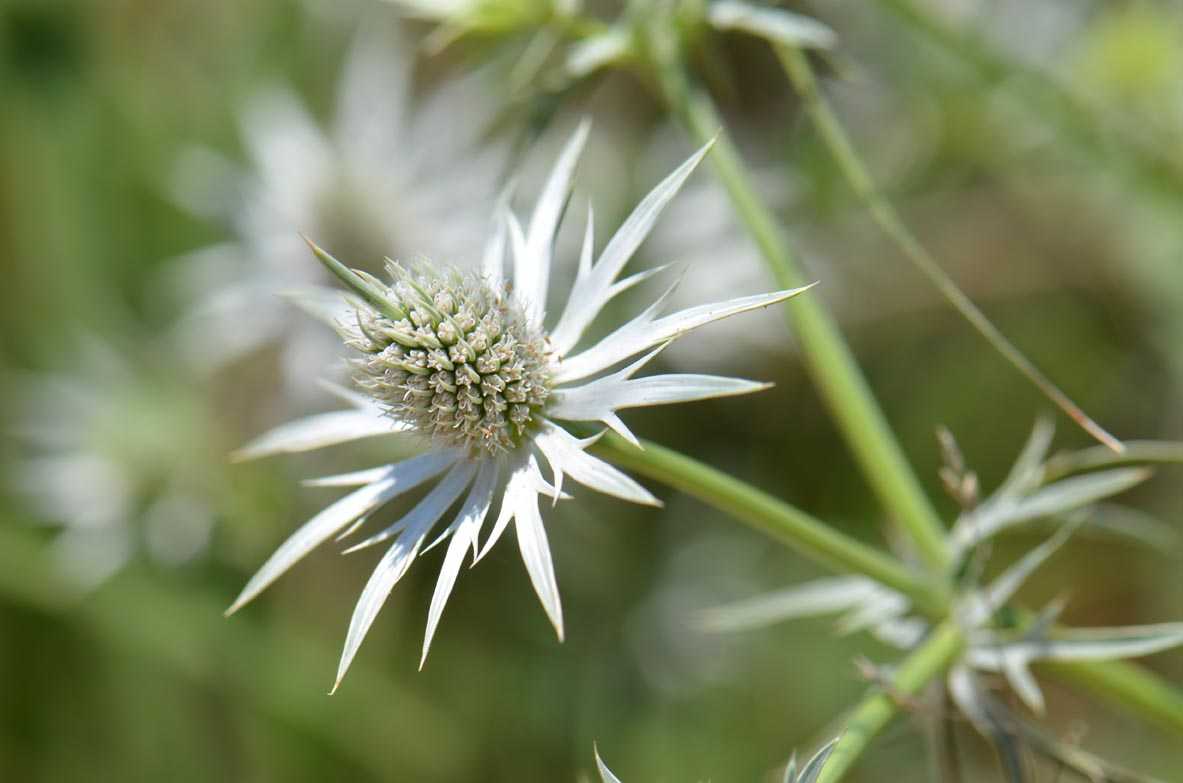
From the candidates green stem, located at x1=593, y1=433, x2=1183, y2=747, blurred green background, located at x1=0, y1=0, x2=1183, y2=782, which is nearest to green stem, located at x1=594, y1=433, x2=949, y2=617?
green stem, located at x1=593, y1=433, x2=1183, y2=747

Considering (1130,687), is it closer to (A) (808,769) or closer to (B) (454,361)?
(A) (808,769)

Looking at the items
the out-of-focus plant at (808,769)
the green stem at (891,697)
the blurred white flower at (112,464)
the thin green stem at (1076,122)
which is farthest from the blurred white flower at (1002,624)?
the blurred white flower at (112,464)

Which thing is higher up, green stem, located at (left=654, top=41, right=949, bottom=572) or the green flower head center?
the green flower head center

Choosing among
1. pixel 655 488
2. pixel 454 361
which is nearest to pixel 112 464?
pixel 655 488

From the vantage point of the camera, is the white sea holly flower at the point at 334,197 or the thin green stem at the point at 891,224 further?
the white sea holly flower at the point at 334,197

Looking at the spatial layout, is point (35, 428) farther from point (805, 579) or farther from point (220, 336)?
point (805, 579)

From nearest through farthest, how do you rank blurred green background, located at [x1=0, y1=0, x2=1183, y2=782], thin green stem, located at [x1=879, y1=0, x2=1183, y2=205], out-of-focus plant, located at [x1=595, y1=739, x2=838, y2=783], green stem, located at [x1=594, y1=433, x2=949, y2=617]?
out-of-focus plant, located at [x1=595, y1=739, x2=838, y2=783] < green stem, located at [x1=594, y1=433, x2=949, y2=617] < thin green stem, located at [x1=879, y1=0, x2=1183, y2=205] < blurred green background, located at [x1=0, y1=0, x2=1183, y2=782]

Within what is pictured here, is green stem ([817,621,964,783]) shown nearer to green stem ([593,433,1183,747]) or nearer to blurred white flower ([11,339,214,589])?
green stem ([593,433,1183,747])

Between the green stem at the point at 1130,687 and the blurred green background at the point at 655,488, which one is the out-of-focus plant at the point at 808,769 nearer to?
the green stem at the point at 1130,687
